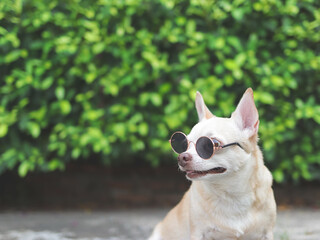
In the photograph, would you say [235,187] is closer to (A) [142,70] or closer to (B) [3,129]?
(A) [142,70]

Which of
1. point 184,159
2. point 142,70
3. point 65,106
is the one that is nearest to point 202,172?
point 184,159

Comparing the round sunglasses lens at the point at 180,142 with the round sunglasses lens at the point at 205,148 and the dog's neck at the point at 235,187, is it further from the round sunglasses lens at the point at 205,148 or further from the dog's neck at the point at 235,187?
the dog's neck at the point at 235,187

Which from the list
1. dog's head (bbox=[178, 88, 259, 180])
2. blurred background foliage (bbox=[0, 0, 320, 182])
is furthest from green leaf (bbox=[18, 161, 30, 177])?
dog's head (bbox=[178, 88, 259, 180])

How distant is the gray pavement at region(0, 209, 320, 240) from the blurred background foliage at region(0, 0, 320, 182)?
0.55 metres

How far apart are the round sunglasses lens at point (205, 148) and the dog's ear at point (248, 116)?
31cm

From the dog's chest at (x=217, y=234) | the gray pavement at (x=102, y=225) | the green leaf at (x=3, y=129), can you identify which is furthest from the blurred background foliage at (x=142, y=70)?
the dog's chest at (x=217, y=234)

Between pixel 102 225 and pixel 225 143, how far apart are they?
87.1 inches

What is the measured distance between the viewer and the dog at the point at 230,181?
2330mm

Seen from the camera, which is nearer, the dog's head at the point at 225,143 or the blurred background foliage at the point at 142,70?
the dog's head at the point at 225,143

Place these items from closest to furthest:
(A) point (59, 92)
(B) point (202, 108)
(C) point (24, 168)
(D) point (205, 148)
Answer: (D) point (205, 148)
(B) point (202, 108)
(A) point (59, 92)
(C) point (24, 168)

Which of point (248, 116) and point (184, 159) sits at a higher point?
point (248, 116)

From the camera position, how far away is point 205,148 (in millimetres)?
2285

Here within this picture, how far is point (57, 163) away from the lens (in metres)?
4.40

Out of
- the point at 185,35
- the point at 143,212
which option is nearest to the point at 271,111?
the point at 185,35
